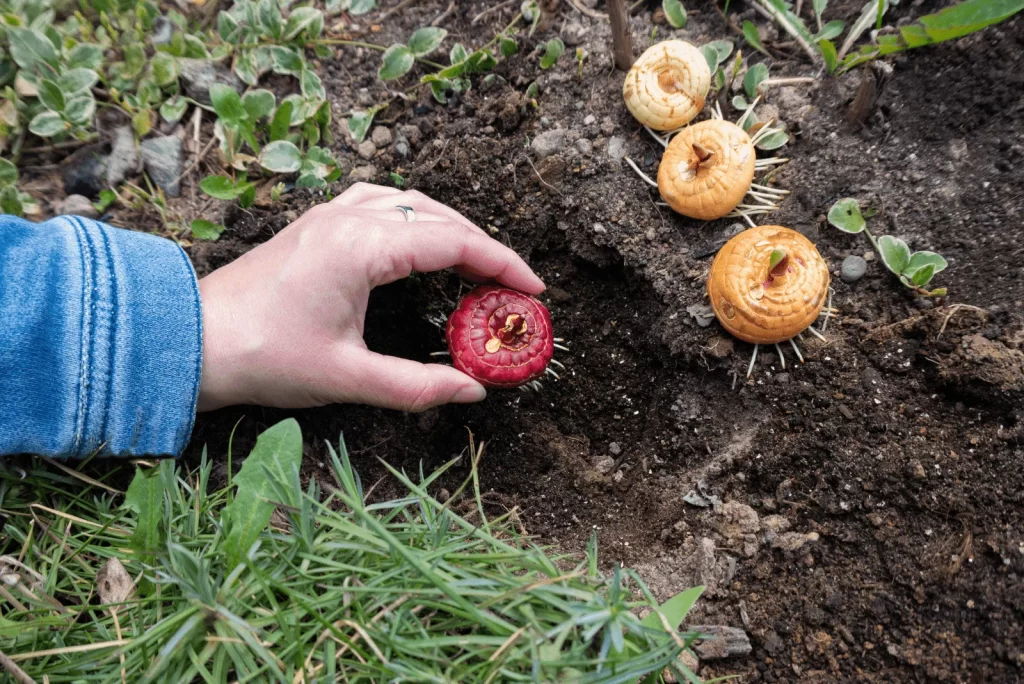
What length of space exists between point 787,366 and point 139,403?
5.64 ft

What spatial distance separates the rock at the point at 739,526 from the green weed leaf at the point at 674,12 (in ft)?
5.10

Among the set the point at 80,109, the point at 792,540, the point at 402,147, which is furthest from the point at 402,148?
the point at 792,540

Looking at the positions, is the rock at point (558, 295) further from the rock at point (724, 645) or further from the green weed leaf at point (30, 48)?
the green weed leaf at point (30, 48)

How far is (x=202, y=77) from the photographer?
2.45m

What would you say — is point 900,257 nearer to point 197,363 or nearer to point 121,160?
point 197,363

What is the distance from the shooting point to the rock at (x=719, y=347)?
1928 mm

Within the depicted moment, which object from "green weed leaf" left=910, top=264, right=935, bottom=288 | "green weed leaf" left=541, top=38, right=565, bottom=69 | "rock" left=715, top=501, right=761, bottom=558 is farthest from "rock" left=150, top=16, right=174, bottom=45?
"green weed leaf" left=910, top=264, right=935, bottom=288

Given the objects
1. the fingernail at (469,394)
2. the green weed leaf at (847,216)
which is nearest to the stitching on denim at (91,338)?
the fingernail at (469,394)

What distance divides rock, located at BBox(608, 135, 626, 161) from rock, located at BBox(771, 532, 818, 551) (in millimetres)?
1228

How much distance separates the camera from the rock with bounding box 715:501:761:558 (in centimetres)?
175

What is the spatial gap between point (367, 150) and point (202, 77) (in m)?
0.69

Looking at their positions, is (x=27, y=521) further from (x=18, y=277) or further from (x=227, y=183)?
(x=227, y=183)

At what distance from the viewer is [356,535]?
4.28 feet

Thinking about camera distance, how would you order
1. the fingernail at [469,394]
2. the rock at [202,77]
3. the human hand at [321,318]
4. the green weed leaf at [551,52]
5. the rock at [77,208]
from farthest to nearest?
the rock at [202,77]
the rock at [77,208]
the green weed leaf at [551,52]
the fingernail at [469,394]
the human hand at [321,318]
